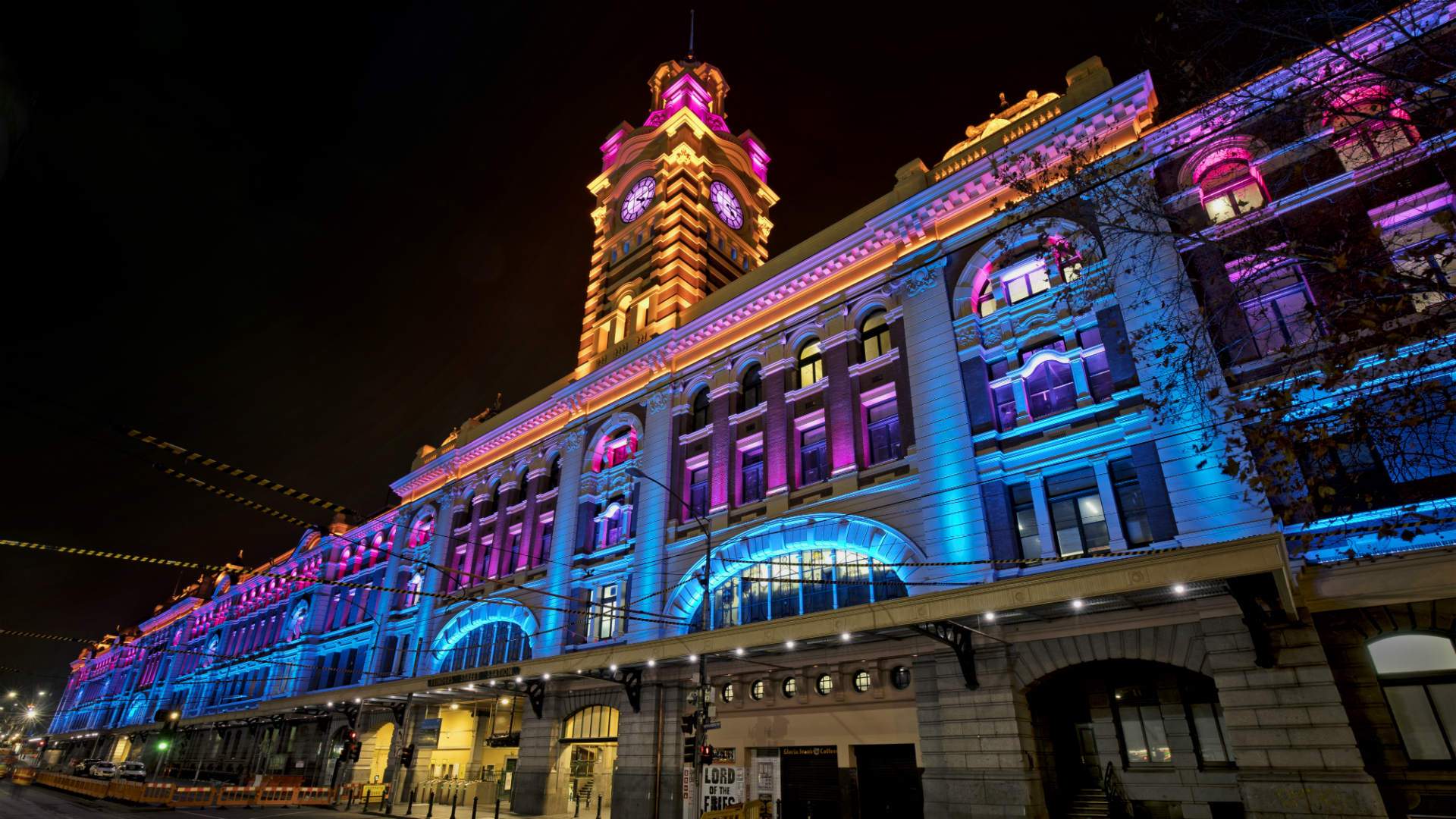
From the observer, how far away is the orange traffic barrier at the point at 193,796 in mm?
32375

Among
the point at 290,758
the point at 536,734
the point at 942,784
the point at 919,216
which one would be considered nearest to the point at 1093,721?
the point at 942,784

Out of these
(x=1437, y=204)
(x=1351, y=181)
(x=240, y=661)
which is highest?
(x=1351, y=181)

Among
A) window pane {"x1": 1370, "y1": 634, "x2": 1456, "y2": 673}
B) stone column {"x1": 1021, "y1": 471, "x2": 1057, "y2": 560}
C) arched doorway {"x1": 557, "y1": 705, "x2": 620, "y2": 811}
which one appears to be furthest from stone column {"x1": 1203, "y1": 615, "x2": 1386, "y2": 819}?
arched doorway {"x1": 557, "y1": 705, "x2": 620, "y2": 811}

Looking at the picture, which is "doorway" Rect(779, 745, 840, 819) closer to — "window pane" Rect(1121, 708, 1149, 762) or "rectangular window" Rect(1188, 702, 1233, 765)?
"window pane" Rect(1121, 708, 1149, 762)

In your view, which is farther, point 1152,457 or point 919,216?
Result: point 919,216

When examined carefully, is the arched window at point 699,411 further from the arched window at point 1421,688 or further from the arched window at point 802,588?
the arched window at point 1421,688

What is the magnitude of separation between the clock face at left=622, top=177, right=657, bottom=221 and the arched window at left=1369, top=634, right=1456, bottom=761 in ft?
150

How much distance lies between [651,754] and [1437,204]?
28127mm

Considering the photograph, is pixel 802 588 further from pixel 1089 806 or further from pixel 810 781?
pixel 1089 806

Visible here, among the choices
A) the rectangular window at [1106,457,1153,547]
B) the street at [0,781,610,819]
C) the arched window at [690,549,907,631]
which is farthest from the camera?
the street at [0,781,610,819]

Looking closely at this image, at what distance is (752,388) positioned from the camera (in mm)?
32094

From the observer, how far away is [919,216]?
89.5 ft

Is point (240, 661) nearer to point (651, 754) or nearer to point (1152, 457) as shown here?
point (651, 754)

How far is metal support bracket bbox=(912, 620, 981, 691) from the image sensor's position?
62.4 feet
